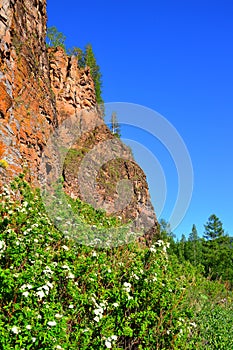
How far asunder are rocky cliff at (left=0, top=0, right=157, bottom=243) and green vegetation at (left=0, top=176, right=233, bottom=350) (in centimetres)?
404

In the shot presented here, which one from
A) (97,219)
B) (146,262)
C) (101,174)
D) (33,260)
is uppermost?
(101,174)

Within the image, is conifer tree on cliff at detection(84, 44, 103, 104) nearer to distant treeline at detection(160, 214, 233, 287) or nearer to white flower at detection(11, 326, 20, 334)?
distant treeline at detection(160, 214, 233, 287)

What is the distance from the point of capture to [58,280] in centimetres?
456

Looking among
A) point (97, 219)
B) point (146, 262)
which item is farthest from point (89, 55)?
point (146, 262)

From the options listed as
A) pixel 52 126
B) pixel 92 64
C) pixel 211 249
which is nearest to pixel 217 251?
pixel 211 249

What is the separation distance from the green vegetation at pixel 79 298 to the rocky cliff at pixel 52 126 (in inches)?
159

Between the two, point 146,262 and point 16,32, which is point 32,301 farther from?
point 16,32

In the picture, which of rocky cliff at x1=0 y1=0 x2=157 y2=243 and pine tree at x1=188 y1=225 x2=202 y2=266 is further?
pine tree at x1=188 y1=225 x2=202 y2=266

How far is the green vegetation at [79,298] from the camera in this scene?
339 cm

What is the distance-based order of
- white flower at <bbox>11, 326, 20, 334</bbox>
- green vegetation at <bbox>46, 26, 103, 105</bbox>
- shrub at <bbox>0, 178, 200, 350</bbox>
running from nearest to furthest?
white flower at <bbox>11, 326, 20, 334</bbox> < shrub at <bbox>0, 178, 200, 350</bbox> < green vegetation at <bbox>46, 26, 103, 105</bbox>

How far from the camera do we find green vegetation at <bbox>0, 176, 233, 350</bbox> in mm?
3387

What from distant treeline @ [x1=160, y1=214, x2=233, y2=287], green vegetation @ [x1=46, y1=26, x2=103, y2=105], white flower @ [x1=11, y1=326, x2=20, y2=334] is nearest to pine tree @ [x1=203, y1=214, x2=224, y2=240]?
distant treeline @ [x1=160, y1=214, x2=233, y2=287]

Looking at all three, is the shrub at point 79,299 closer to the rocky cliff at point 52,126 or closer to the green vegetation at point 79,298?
the green vegetation at point 79,298

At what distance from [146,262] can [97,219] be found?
13.3ft
